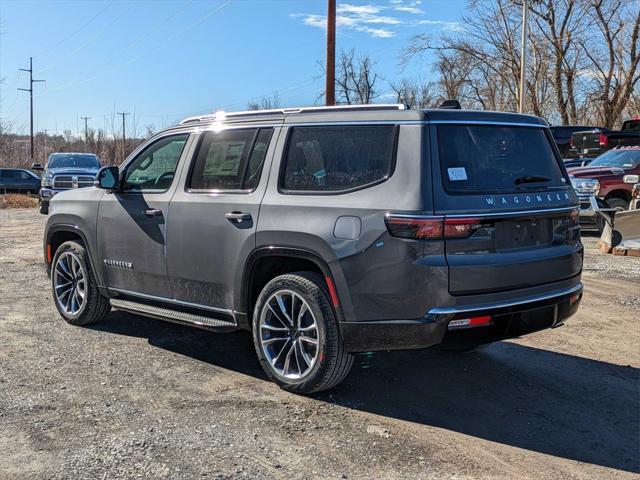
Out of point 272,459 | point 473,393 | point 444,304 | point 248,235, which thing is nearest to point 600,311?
point 473,393

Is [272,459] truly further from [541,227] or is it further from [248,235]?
[541,227]

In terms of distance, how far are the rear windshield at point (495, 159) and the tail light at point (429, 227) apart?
213 mm

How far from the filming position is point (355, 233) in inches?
160

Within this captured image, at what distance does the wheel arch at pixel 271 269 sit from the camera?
13.8 feet

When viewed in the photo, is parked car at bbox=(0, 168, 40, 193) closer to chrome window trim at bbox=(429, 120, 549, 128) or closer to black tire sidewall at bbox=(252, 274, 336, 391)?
black tire sidewall at bbox=(252, 274, 336, 391)

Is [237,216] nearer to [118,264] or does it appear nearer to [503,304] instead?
[118,264]

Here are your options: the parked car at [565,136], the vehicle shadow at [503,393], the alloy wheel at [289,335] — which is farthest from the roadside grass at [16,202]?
the alloy wheel at [289,335]

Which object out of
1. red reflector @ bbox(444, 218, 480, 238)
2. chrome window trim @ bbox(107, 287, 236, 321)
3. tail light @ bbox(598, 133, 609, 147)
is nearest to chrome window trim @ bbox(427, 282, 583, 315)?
red reflector @ bbox(444, 218, 480, 238)

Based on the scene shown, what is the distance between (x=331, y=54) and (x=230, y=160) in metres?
15.6

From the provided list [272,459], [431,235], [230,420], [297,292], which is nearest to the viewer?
[272,459]

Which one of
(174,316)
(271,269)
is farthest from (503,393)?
(174,316)

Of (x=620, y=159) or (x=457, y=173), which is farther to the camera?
(x=620, y=159)

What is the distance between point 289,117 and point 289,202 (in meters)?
0.71

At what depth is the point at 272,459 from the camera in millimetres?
3598
